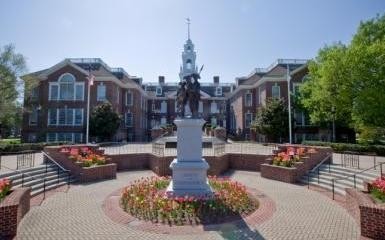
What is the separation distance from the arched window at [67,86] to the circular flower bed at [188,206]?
32.0 meters

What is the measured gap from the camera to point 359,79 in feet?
81.5

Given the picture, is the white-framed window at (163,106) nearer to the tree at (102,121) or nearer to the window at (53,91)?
the window at (53,91)

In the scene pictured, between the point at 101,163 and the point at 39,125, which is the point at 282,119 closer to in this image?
the point at 101,163

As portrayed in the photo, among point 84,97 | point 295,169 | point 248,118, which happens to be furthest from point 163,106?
point 295,169

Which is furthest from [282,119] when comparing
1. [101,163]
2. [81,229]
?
[81,229]

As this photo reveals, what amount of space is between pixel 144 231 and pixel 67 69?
122 ft

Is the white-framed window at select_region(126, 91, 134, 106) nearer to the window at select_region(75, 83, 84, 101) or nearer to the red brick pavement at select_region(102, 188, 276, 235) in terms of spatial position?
the window at select_region(75, 83, 84, 101)

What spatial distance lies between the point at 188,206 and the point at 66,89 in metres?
35.5

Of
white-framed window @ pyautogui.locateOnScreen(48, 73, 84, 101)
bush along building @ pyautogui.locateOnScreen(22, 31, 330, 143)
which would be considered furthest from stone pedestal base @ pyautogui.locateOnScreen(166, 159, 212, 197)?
white-framed window @ pyautogui.locateOnScreen(48, 73, 84, 101)

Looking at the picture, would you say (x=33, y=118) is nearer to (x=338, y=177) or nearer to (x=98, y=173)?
(x=98, y=173)

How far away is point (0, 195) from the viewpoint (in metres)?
9.76

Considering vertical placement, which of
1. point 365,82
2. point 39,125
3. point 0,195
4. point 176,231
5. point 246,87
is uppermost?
point 246,87

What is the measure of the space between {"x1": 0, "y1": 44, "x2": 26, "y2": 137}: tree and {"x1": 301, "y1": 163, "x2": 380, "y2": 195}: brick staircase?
31790 millimetres

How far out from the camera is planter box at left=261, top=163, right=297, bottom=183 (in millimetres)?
17016
